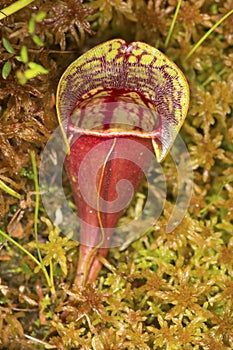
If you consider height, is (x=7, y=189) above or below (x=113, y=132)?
below

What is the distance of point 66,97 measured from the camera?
1.75 metres

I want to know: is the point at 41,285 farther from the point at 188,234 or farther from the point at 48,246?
the point at 188,234

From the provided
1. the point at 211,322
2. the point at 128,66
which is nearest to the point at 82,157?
the point at 128,66

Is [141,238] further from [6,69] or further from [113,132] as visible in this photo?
[6,69]

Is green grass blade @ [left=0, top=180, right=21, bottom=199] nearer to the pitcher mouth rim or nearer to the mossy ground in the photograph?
the mossy ground

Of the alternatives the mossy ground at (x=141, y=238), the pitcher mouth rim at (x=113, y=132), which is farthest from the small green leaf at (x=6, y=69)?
the pitcher mouth rim at (x=113, y=132)

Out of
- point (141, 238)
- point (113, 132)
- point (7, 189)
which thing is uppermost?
point (113, 132)

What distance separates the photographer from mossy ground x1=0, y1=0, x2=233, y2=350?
6.17ft

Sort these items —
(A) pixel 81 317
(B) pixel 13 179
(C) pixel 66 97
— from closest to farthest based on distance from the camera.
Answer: (C) pixel 66 97, (A) pixel 81 317, (B) pixel 13 179

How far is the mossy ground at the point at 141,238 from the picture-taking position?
188cm

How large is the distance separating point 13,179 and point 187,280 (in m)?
0.77

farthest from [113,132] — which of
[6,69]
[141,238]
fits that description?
[141,238]

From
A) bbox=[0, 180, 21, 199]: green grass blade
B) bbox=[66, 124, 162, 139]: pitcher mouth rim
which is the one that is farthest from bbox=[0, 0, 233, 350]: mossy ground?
bbox=[66, 124, 162, 139]: pitcher mouth rim

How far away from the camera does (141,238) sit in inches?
82.4
